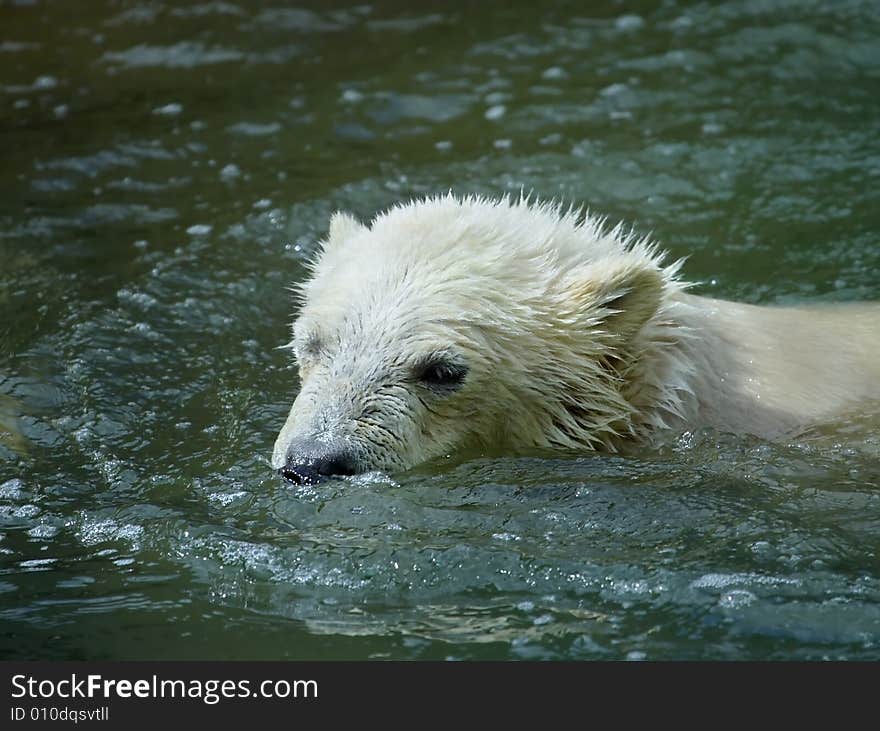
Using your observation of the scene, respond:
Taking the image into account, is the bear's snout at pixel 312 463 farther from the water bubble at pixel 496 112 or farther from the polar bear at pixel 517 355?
the water bubble at pixel 496 112

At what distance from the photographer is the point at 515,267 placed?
5.71 metres

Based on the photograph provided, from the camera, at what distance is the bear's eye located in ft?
18.2

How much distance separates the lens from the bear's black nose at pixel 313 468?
520 cm

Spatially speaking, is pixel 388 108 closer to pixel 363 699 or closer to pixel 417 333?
pixel 417 333

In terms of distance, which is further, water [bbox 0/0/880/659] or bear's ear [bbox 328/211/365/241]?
bear's ear [bbox 328/211/365/241]

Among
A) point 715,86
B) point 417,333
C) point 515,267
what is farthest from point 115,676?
point 715,86

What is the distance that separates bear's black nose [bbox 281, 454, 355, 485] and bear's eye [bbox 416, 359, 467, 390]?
1.77 ft

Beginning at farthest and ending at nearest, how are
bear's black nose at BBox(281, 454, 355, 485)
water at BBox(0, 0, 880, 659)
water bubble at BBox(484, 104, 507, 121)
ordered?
water bubble at BBox(484, 104, 507, 121) → bear's black nose at BBox(281, 454, 355, 485) → water at BBox(0, 0, 880, 659)

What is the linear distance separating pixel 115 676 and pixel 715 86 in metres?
7.85

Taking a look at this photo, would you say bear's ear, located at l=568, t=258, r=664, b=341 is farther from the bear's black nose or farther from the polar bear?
the bear's black nose

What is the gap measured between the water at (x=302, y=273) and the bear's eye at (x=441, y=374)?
Answer: 353mm

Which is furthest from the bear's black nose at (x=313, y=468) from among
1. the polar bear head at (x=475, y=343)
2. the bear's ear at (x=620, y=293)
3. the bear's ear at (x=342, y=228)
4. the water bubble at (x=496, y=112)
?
the water bubble at (x=496, y=112)

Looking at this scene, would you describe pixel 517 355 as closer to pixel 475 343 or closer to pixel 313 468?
pixel 475 343

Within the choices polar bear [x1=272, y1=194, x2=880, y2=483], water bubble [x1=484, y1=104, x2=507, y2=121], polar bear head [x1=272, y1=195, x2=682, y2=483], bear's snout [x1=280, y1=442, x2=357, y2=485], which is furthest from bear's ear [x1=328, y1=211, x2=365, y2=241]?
water bubble [x1=484, y1=104, x2=507, y2=121]
